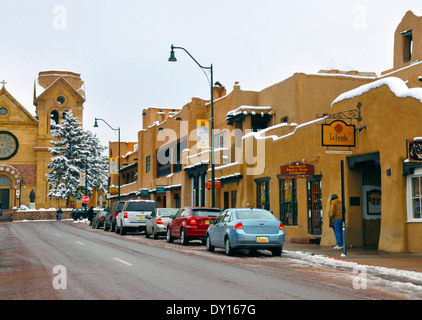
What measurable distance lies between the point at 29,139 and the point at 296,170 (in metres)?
72.7

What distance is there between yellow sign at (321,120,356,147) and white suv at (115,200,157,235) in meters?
15.5

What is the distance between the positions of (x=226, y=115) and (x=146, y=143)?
23.5m

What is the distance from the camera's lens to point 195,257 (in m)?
17.9

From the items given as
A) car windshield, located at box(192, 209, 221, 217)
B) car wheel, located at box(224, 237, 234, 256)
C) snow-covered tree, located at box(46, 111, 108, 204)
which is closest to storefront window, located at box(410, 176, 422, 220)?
car wheel, located at box(224, 237, 234, 256)

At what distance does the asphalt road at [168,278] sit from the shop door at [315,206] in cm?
655

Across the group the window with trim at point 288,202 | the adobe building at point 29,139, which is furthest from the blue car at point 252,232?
the adobe building at point 29,139

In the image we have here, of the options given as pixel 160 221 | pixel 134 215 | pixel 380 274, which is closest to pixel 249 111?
pixel 134 215

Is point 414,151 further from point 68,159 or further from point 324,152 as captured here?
point 68,159

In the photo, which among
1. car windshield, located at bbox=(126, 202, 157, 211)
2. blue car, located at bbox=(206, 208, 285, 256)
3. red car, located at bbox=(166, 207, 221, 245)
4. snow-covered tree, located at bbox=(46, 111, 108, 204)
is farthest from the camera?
snow-covered tree, located at bbox=(46, 111, 108, 204)

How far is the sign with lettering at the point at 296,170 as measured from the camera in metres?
23.9

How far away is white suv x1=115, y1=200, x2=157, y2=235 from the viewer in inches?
1321

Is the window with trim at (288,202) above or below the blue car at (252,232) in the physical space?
above

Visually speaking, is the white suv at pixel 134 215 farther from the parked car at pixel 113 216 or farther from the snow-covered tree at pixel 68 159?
the snow-covered tree at pixel 68 159

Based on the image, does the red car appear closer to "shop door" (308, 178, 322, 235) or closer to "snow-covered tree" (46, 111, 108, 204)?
"shop door" (308, 178, 322, 235)
